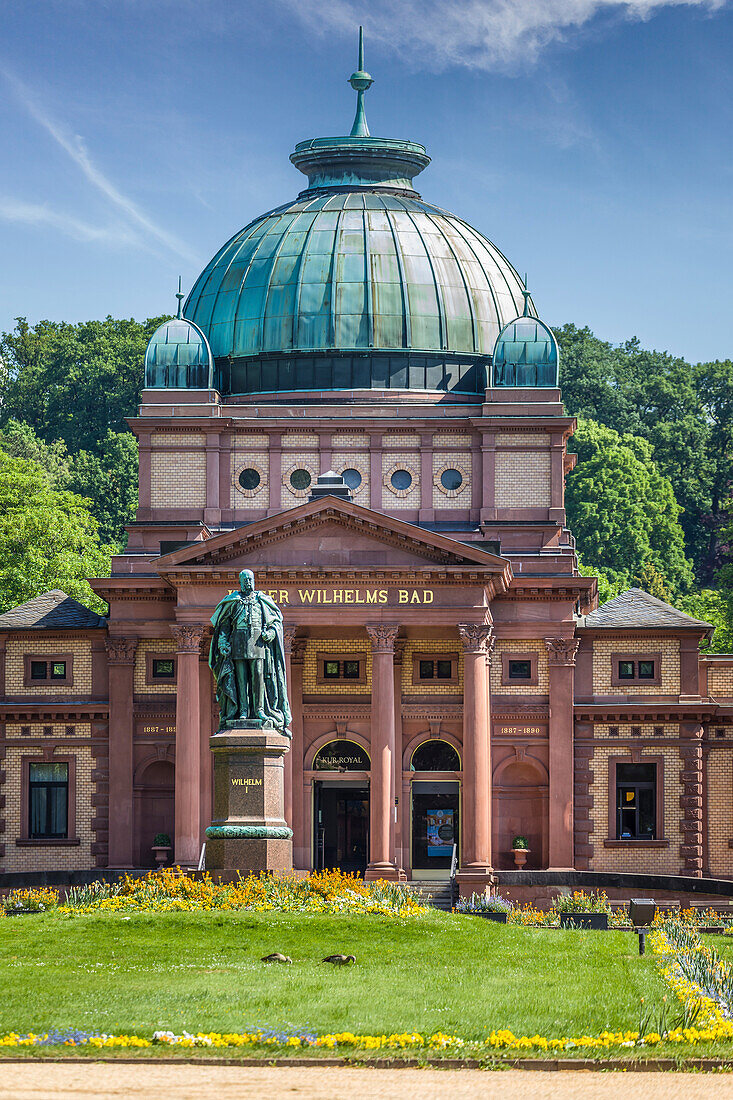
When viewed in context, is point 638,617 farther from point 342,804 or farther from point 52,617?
point 52,617

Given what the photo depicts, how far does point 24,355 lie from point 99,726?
66.5 m

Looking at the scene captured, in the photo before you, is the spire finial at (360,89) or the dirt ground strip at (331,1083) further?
the spire finial at (360,89)

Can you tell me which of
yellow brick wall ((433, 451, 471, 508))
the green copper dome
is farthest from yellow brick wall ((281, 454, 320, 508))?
yellow brick wall ((433, 451, 471, 508))

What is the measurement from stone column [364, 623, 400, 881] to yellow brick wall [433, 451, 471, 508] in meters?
7.69

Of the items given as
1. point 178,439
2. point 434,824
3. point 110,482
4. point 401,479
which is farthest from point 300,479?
point 110,482

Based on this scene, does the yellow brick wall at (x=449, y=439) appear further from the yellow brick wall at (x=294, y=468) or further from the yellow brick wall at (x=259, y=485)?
the yellow brick wall at (x=259, y=485)

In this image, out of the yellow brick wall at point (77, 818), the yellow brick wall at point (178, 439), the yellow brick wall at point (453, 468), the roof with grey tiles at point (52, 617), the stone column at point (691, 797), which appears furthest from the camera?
the yellow brick wall at point (178, 439)

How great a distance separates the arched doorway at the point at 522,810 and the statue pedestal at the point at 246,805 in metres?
27.0

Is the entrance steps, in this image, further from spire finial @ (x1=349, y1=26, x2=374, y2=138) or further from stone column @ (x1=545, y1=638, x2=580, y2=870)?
spire finial @ (x1=349, y1=26, x2=374, y2=138)

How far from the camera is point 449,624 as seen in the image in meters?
67.4

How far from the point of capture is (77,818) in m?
72.1

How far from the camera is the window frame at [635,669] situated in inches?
2825

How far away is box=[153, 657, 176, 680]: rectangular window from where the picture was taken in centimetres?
7181

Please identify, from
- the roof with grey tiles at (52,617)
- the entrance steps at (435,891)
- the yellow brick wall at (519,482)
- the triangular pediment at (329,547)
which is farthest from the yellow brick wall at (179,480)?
the entrance steps at (435,891)
